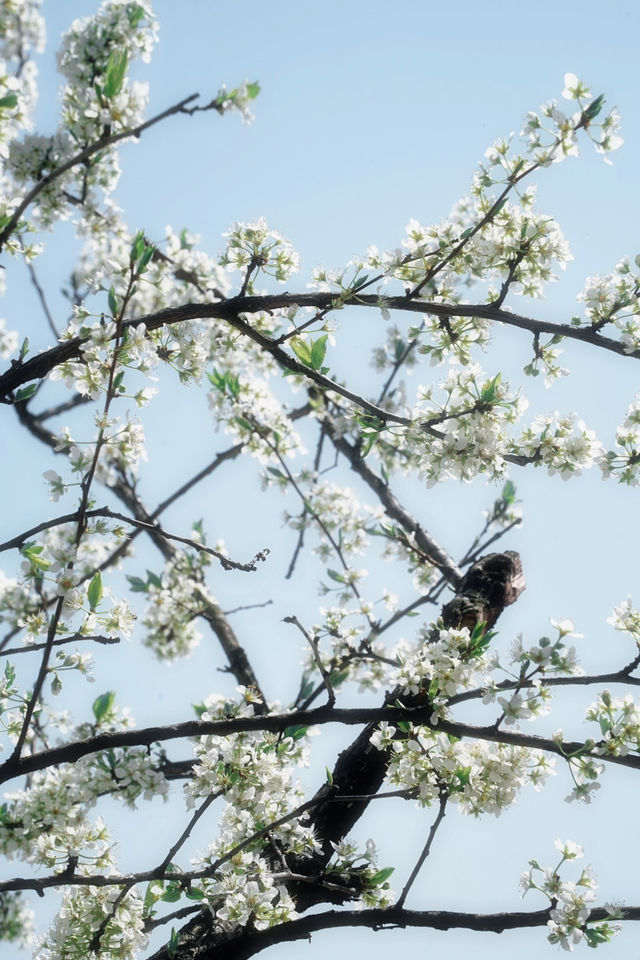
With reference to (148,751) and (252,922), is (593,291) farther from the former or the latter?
(252,922)

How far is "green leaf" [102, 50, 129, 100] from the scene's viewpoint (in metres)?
2.65

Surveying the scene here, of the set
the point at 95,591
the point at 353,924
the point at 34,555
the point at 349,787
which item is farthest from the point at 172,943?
the point at 34,555

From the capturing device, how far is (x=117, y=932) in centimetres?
287

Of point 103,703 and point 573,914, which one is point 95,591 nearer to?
point 103,703

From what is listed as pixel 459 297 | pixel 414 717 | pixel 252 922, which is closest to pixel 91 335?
pixel 459 297

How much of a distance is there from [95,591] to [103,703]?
2.53 ft

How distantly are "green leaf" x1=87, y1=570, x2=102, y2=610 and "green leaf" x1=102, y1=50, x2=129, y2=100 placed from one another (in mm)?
1585

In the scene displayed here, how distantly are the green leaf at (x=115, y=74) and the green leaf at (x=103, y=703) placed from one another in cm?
222

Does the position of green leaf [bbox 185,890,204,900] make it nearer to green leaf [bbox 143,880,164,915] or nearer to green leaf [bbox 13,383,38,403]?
green leaf [bbox 143,880,164,915]

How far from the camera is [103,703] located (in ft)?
10.7

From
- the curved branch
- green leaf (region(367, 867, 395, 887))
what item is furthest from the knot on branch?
green leaf (region(367, 867, 395, 887))

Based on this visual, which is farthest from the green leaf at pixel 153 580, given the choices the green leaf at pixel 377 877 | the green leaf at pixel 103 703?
the green leaf at pixel 377 877

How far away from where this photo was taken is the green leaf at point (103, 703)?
3.26 m

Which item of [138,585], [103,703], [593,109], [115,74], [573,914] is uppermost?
[138,585]
